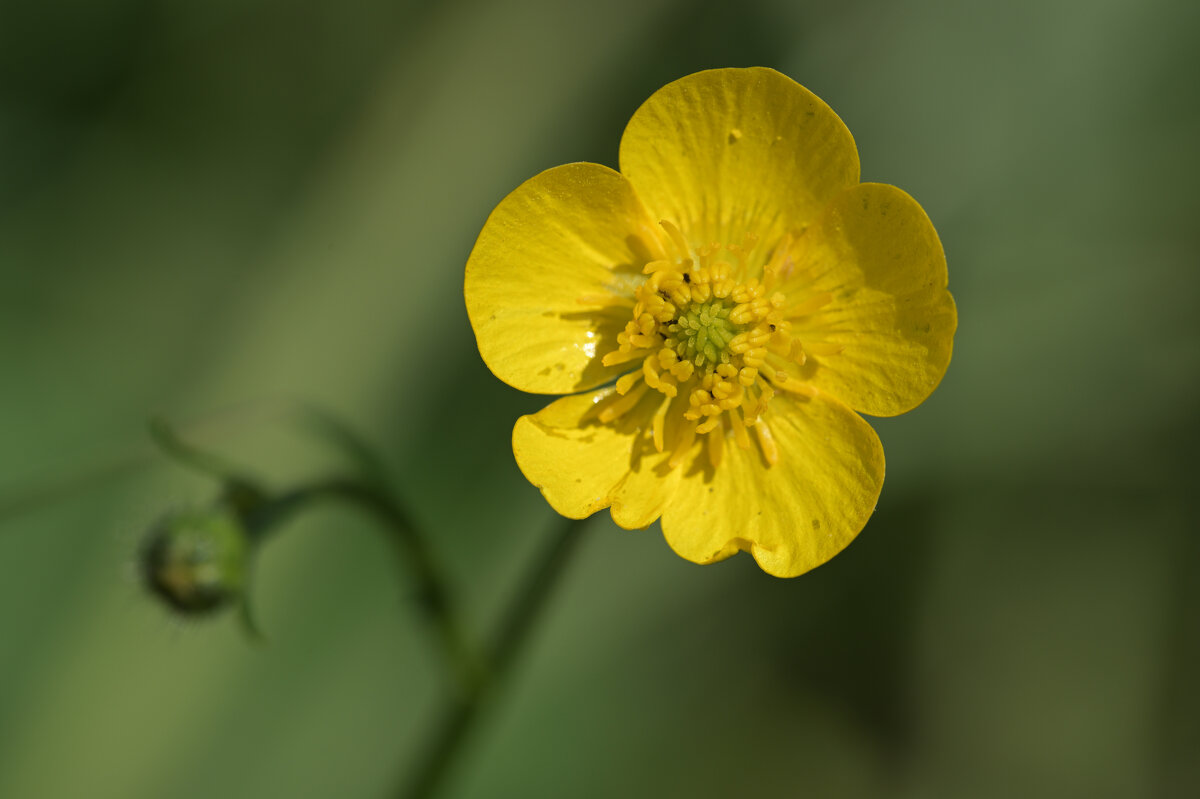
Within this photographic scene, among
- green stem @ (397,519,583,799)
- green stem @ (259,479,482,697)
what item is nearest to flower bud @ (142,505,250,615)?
green stem @ (259,479,482,697)

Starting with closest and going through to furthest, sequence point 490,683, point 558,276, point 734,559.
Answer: point 558,276
point 490,683
point 734,559

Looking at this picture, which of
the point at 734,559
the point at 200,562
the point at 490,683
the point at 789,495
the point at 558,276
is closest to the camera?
the point at 789,495

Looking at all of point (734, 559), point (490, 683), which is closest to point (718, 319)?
point (490, 683)

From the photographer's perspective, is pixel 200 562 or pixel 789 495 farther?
pixel 200 562

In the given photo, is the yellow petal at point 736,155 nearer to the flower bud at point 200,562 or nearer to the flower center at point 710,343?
the flower center at point 710,343

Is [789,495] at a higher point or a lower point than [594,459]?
higher

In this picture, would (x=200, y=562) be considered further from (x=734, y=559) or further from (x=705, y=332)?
(x=734, y=559)
